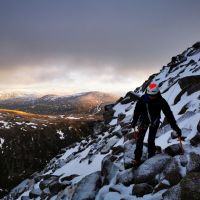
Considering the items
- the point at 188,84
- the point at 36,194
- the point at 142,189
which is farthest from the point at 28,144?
the point at 142,189

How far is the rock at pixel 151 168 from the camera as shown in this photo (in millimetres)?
12305

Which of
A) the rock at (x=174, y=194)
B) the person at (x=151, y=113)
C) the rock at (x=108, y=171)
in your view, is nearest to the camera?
the rock at (x=174, y=194)

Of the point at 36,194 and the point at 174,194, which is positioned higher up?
the point at 174,194

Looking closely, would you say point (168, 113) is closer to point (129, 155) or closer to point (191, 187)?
point (129, 155)

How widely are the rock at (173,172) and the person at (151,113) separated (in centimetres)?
149

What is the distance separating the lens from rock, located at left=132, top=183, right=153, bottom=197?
1154 centimetres

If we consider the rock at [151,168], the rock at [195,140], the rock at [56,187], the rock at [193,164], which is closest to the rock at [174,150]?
the rock at [151,168]

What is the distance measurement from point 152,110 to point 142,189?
11.4 ft

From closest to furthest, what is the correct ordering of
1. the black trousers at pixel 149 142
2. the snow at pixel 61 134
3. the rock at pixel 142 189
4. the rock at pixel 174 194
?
1. the rock at pixel 174 194
2. the rock at pixel 142 189
3. the black trousers at pixel 149 142
4. the snow at pixel 61 134

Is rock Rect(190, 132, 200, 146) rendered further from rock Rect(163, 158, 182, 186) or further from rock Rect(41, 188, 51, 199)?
rock Rect(41, 188, 51, 199)

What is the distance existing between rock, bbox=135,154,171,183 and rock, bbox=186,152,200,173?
1.13m

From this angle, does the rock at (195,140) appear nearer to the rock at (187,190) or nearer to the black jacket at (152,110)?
the black jacket at (152,110)

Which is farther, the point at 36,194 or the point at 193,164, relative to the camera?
the point at 36,194

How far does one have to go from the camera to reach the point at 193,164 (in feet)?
37.7
